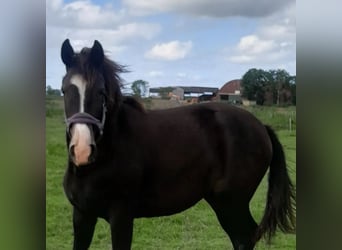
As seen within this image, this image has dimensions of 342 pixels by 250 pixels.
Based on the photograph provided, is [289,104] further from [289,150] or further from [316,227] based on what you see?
[316,227]

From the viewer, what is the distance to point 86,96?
1.50 m

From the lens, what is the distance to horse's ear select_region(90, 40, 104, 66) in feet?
5.09

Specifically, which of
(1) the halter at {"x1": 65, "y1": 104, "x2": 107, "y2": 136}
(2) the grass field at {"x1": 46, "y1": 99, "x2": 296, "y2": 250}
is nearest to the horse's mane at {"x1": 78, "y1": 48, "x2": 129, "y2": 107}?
(1) the halter at {"x1": 65, "y1": 104, "x2": 107, "y2": 136}

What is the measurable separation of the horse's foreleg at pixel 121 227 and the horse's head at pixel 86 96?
0.80 ft

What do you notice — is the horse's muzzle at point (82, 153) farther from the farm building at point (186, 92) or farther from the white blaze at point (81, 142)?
the farm building at point (186, 92)

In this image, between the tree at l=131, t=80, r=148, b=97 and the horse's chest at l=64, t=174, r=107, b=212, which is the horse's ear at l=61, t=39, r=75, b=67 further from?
the horse's chest at l=64, t=174, r=107, b=212

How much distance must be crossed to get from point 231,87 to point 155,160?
387 mm

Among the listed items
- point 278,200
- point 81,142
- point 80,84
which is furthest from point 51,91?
point 278,200

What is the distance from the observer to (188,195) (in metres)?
1.80

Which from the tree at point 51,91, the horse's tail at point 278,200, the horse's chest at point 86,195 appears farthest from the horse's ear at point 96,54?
the horse's tail at point 278,200

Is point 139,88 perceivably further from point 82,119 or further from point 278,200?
point 278,200

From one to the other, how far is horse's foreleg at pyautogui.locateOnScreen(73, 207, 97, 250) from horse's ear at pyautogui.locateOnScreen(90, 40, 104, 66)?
0.53m

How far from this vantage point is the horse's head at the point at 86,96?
4.74 ft

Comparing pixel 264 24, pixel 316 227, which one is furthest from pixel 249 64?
pixel 316 227
